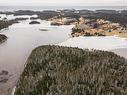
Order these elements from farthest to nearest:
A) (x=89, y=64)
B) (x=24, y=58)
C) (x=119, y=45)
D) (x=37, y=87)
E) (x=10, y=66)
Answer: (x=119, y=45), (x=24, y=58), (x=10, y=66), (x=89, y=64), (x=37, y=87)

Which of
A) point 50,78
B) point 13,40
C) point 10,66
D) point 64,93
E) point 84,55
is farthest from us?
point 13,40

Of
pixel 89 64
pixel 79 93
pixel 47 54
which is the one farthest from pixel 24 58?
pixel 79 93

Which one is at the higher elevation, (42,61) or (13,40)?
(42,61)

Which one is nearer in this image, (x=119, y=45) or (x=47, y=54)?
(x=47, y=54)

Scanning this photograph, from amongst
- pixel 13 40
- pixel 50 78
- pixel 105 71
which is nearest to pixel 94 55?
pixel 105 71

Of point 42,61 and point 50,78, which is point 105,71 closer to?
point 50,78

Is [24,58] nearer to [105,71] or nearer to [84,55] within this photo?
[84,55]
